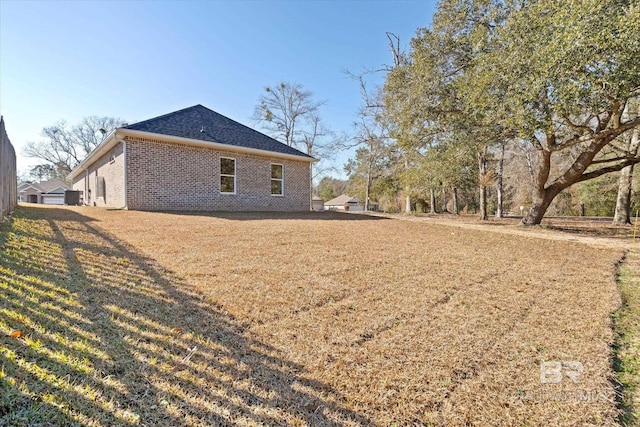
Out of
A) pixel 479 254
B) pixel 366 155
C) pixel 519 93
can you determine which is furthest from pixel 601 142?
pixel 366 155

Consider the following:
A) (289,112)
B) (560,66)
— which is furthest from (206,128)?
(289,112)

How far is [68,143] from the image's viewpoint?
1439 inches

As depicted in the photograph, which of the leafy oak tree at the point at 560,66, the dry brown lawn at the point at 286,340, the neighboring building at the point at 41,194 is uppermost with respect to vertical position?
the leafy oak tree at the point at 560,66

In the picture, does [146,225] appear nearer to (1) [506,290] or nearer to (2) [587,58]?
(1) [506,290]

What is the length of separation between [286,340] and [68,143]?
48.1 metres

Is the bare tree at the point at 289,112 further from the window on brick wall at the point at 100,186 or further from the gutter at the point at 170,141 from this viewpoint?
Answer: the window on brick wall at the point at 100,186

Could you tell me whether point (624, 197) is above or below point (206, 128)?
below

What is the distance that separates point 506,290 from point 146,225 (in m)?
6.77

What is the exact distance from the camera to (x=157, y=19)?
8719 millimetres

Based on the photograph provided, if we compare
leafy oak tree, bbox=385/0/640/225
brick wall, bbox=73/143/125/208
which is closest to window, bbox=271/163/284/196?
leafy oak tree, bbox=385/0/640/225

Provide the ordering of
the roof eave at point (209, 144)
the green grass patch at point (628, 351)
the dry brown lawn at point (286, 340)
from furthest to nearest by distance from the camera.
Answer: the roof eave at point (209, 144), the green grass patch at point (628, 351), the dry brown lawn at point (286, 340)

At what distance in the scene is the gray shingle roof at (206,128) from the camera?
994 centimetres

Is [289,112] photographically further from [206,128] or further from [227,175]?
[227,175]

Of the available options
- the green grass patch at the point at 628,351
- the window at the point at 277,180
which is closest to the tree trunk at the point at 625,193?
the green grass patch at the point at 628,351
